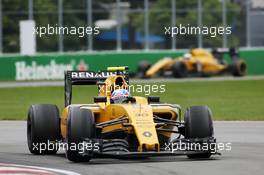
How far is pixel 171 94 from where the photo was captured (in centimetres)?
3331

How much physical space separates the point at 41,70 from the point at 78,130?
29.9 metres

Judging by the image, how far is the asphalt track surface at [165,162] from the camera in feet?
40.6

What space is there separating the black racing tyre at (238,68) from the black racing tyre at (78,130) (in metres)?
31.9

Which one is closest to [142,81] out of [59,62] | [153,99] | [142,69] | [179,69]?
[142,69]

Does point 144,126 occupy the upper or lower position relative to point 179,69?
upper

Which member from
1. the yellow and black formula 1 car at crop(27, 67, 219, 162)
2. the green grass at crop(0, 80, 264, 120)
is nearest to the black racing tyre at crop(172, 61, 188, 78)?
the green grass at crop(0, 80, 264, 120)

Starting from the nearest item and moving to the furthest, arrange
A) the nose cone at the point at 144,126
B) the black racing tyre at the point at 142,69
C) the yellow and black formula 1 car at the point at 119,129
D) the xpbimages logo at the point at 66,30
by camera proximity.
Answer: the nose cone at the point at 144,126, the yellow and black formula 1 car at the point at 119,129, the black racing tyre at the point at 142,69, the xpbimages logo at the point at 66,30

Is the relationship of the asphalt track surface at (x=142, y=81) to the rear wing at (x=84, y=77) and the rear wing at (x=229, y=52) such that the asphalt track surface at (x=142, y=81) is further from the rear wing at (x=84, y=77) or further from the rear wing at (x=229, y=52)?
the rear wing at (x=84, y=77)

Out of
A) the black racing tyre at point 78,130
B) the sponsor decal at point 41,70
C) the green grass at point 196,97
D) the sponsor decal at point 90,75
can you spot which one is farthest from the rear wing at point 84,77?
the sponsor decal at point 41,70

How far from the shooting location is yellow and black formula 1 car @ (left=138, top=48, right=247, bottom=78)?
44.0 meters

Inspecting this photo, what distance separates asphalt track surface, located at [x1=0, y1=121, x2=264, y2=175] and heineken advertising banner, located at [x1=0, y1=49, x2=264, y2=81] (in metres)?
25.0

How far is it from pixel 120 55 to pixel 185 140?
31477 mm

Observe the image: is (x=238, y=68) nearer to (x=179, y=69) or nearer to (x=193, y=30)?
(x=179, y=69)

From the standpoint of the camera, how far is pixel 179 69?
145 ft
